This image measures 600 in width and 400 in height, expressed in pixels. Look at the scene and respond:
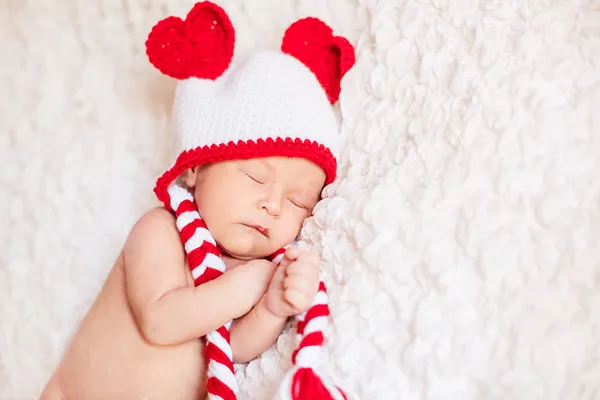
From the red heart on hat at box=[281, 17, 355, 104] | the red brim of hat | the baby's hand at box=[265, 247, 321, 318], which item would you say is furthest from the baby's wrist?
the red heart on hat at box=[281, 17, 355, 104]

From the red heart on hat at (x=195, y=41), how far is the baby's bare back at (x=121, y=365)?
1.20 feet

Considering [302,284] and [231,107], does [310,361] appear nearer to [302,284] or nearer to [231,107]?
[302,284]

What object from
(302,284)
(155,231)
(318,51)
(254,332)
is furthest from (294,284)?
(318,51)

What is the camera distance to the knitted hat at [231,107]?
3.16ft

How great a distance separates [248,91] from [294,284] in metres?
0.32

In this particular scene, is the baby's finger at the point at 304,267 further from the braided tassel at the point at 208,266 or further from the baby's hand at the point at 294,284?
the braided tassel at the point at 208,266

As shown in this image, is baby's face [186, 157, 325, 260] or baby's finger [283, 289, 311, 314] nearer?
baby's finger [283, 289, 311, 314]

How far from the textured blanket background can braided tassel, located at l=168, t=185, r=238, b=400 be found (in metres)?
0.04

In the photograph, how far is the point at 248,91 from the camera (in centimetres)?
101

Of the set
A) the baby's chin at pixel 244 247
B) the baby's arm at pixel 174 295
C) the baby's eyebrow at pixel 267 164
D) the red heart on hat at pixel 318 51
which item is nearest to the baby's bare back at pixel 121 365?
the baby's arm at pixel 174 295

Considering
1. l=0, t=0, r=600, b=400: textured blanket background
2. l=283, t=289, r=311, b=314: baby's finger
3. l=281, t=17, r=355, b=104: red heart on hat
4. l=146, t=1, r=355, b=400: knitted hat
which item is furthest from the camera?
l=281, t=17, r=355, b=104: red heart on hat

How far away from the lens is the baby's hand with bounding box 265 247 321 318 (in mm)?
858

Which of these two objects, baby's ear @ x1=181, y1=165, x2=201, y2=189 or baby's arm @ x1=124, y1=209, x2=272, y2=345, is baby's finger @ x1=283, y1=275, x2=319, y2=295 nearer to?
baby's arm @ x1=124, y1=209, x2=272, y2=345

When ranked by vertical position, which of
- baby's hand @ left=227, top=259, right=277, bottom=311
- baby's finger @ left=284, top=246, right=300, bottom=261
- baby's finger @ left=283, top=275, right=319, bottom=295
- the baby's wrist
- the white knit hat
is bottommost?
the baby's wrist
